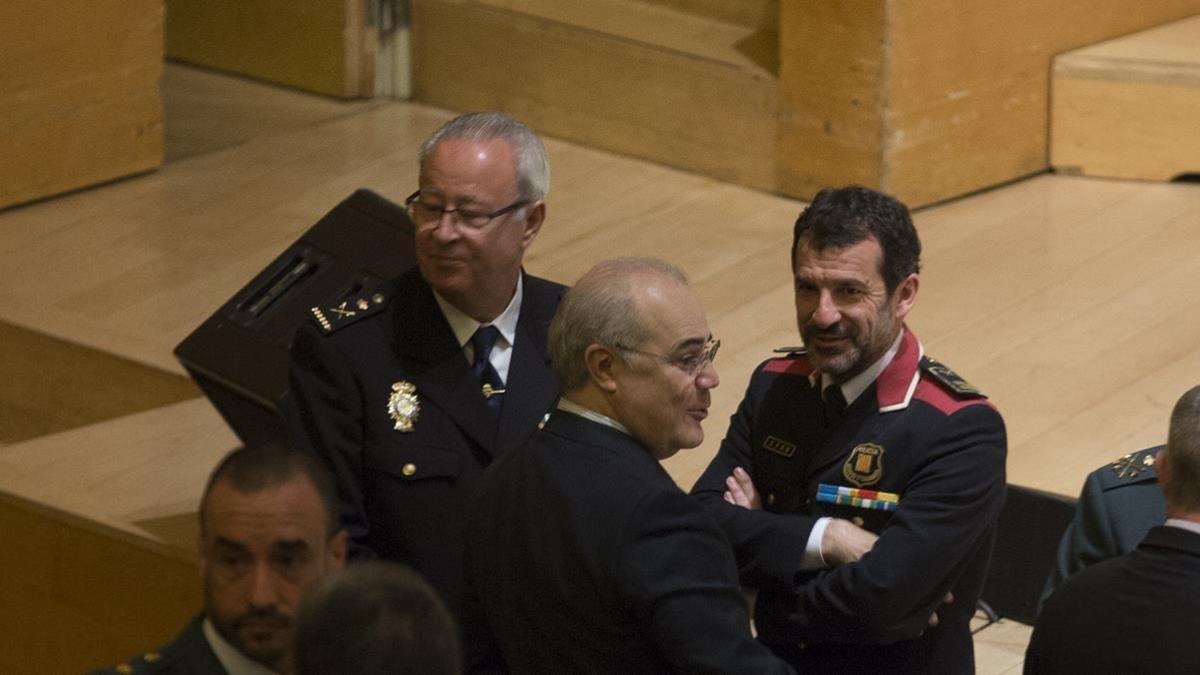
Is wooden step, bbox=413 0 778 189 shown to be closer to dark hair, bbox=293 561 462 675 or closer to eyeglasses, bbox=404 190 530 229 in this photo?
eyeglasses, bbox=404 190 530 229

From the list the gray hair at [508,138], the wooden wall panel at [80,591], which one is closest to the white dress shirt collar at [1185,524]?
the gray hair at [508,138]

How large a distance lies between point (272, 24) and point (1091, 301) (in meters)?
3.16

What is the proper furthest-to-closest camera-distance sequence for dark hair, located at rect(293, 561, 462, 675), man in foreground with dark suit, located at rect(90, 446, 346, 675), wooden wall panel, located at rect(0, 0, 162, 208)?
wooden wall panel, located at rect(0, 0, 162, 208)
man in foreground with dark suit, located at rect(90, 446, 346, 675)
dark hair, located at rect(293, 561, 462, 675)

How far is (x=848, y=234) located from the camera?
301 centimetres

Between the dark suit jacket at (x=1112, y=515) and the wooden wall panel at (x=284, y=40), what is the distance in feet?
13.4

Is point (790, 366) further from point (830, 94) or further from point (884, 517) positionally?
point (830, 94)

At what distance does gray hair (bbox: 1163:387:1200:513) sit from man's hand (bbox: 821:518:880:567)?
1.59ft

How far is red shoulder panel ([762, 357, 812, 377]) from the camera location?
125 inches

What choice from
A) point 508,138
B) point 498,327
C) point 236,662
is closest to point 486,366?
point 498,327

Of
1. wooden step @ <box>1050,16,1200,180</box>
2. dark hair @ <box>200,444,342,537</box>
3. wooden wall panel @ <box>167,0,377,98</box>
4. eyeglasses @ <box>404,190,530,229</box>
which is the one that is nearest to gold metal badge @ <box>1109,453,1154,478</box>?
eyeglasses @ <box>404,190,530,229</box>

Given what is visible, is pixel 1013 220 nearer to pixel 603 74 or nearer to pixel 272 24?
pixel 603 74

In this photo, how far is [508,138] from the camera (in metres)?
3.04

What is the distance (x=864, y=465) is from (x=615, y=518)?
62 centimetres

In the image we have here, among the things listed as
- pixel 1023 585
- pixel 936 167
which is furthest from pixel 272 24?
pixel 1023 585
